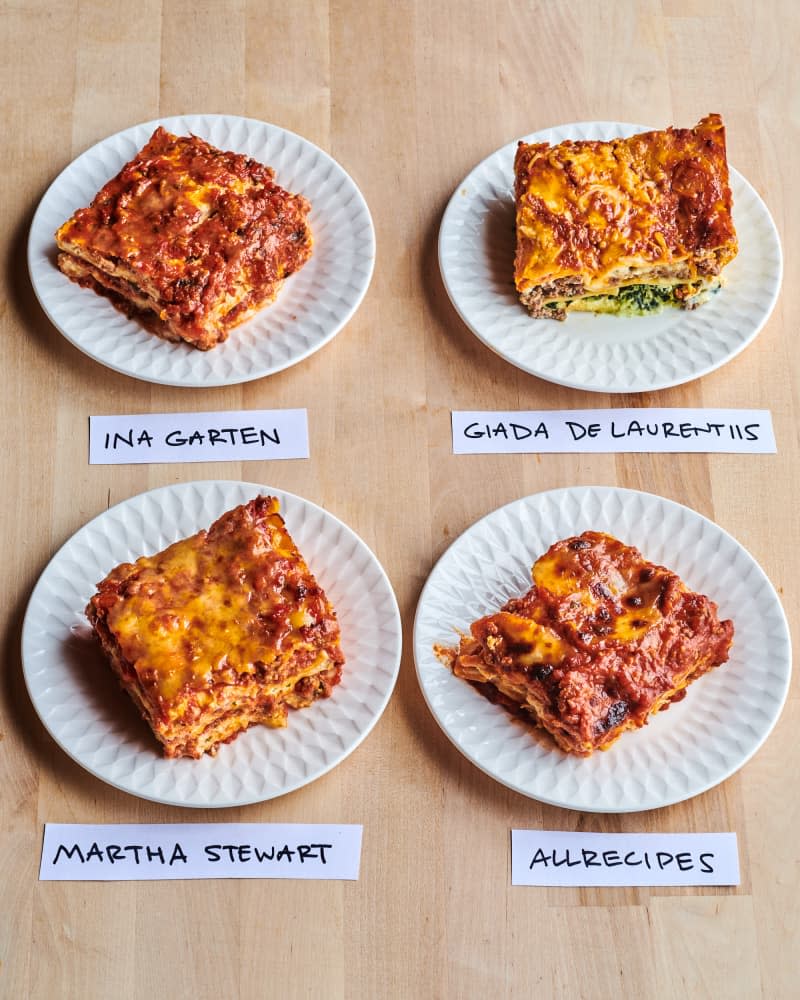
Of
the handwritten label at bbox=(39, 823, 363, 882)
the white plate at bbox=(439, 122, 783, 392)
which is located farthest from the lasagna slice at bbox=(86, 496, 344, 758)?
the white plate at bbox=(439, 122, 783, 392)

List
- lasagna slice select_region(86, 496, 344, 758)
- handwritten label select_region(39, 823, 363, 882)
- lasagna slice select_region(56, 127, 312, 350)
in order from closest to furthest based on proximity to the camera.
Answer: lasagna slice select_region(86, 496, 344, 758), handwritten label select_region(39, 823, 363, 882), lasagna slice select_region(56, 127, 312, 350)

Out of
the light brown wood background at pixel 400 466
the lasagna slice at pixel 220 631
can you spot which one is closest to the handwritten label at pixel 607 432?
the light brown wood background at pixel 400 466

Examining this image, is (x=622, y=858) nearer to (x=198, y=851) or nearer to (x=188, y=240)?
(x=198, y=851)

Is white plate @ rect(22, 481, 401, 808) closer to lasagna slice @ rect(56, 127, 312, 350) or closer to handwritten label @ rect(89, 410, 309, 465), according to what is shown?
handwritten label @ rect(89, 410, 309, 465)

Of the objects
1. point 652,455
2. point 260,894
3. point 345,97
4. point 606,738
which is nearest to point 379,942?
point 260,894

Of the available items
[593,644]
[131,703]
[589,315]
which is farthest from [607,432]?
[131,703]

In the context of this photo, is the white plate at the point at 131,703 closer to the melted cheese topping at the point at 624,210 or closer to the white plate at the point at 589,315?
the white plate at the point at 589,315
